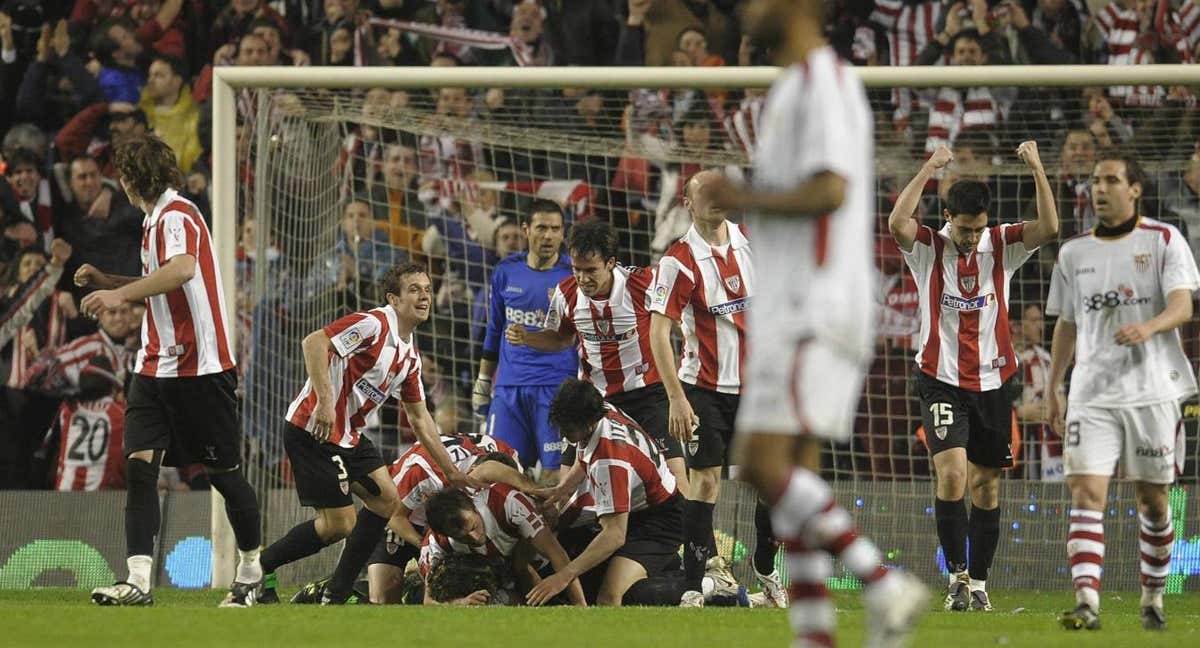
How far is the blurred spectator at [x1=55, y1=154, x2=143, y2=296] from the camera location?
1364 centimetres

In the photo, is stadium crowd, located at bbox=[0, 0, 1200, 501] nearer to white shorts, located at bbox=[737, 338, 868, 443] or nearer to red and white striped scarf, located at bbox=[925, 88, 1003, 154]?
red and white striped scarf, located at bbox=[925, 88, 1003, 154]

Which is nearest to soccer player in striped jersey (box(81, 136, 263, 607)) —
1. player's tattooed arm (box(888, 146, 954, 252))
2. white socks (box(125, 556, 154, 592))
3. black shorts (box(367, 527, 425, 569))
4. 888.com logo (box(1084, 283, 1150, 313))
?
white socks (box(125, 556, 154, 592))

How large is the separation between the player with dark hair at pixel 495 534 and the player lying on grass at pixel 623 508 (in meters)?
0.17

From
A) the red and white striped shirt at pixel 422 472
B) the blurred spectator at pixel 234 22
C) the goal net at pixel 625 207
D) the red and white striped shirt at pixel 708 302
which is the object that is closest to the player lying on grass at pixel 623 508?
the red and white striped shirt at pixel 708 302

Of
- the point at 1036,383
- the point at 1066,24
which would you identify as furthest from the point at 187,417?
the point at 1066,24

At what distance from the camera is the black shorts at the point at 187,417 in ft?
26.5

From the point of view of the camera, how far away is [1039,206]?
845cm

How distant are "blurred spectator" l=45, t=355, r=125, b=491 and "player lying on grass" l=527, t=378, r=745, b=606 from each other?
5039 millimetres

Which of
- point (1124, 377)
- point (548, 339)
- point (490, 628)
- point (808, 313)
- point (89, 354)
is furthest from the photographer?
point (89, 354)

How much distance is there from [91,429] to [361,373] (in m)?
4.79

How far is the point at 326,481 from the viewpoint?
884 cm

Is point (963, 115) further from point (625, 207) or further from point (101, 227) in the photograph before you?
point (101, 227)

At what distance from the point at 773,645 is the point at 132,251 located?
9125mm

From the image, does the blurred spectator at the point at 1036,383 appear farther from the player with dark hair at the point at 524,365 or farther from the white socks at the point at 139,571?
the white socks at the point at 139,571
